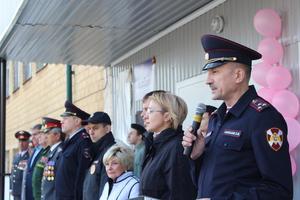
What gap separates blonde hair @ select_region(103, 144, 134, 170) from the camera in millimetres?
4664

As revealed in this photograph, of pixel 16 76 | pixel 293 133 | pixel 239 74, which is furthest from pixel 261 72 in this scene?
pixel 16 76

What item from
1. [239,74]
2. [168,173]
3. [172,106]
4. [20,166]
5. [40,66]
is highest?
[40,66]

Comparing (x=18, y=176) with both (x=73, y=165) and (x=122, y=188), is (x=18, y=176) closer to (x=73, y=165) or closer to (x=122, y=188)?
(x=73, y=165)

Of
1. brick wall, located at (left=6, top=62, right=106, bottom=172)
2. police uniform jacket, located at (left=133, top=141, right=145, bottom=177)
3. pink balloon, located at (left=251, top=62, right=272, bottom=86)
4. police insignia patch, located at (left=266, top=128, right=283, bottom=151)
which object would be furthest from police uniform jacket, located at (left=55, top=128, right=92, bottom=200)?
brick wall, located at (left=6, top=62, right=106, bottom=172)

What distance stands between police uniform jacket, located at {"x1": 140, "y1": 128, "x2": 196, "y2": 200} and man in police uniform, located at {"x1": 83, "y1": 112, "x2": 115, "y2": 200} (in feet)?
3.79

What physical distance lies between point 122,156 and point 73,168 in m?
1.30

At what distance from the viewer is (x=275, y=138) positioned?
254cm

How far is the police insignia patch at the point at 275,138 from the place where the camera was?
2521 mm

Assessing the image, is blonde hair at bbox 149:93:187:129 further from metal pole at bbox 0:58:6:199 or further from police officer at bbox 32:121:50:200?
metal pole at bbox 0:58:6:199

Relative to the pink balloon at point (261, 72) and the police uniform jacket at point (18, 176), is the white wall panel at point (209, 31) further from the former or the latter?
the police uniform jacket at point (18, 176)

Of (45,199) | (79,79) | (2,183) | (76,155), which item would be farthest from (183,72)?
(79,79)

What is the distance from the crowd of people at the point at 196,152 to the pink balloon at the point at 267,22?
0.86 meters

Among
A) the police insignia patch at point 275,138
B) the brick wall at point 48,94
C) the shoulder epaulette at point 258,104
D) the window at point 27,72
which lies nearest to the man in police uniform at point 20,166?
the brick wall at point 48,94

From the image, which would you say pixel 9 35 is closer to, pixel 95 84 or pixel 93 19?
pixel 93 19
